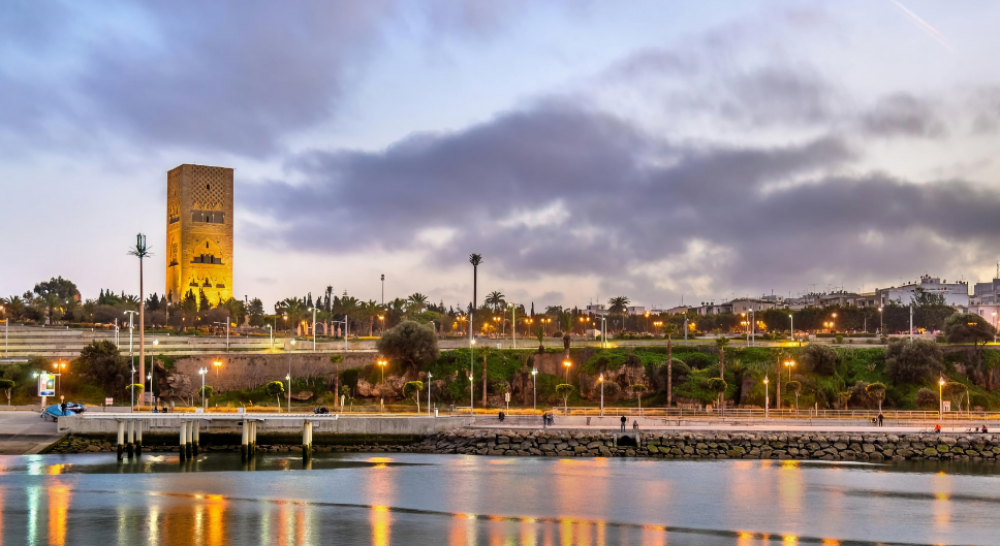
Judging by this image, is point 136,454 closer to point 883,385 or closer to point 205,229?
point 883,385

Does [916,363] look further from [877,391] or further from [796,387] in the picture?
[796,387]

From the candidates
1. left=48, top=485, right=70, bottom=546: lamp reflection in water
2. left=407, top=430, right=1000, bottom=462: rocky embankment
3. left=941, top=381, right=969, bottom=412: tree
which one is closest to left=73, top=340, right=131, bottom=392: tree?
left=407, top=430, right=1000, bottom=462: rocky embankment

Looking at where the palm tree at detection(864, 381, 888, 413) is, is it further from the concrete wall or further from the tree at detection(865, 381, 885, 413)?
the concrete wall

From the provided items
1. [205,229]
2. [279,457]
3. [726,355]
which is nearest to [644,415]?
[726,355]

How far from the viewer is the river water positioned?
38.7 metres

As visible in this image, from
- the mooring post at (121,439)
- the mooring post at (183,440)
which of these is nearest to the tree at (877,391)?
the mooring post at (183,440)

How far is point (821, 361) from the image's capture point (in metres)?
89.1

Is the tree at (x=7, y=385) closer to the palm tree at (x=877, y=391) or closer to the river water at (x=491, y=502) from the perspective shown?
the river water at (x=491, y=502)

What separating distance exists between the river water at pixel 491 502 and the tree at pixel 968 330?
40078 mm

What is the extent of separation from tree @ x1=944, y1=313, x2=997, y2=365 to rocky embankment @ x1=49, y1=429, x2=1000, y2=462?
1345 inches

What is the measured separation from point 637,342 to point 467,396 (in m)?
19.8

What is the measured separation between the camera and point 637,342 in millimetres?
101062

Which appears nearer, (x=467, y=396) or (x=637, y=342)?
(x=467, y=396)

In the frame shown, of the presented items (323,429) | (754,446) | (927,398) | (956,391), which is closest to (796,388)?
(927,398)
